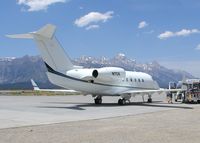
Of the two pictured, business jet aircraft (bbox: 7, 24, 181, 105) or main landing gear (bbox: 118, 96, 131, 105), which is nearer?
business jet aircraft (bbox: 7, 24, 181, 105)

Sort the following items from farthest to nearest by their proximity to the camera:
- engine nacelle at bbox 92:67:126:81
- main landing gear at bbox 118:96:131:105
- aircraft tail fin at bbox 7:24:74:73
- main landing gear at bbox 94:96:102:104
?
main landing gear at bbox 94:96:102:104 < main landing gear at bbox 118:96:131:105 < engine nacelle at bbox 92:67:126:81 < aircraft tail fin at bbox 7:24:74:73

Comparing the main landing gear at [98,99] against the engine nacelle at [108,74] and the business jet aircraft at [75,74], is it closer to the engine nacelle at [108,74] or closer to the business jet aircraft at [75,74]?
the business jet aircraft at [75,74]

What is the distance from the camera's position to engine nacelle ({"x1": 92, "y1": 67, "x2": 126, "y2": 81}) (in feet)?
118

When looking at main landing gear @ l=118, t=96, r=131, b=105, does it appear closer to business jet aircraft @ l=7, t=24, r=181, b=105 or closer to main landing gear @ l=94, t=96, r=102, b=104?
business jet aircraft @ l=7, t=24, r=181, b=105

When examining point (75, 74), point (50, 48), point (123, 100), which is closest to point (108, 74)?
point (123, 100)

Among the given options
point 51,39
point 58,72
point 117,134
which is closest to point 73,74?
point 58,72

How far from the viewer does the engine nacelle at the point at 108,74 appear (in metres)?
35.8

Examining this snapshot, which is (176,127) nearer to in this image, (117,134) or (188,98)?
(117,134)

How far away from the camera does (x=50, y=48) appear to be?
33.2 metres

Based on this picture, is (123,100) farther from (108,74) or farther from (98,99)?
(108,74)

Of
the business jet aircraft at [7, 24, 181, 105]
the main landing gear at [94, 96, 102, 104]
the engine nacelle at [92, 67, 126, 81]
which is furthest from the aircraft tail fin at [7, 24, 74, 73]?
the main landing gear at [94, 96, 102, 104]

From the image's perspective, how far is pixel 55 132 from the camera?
1630 centimetres

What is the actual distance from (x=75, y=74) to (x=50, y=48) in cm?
318

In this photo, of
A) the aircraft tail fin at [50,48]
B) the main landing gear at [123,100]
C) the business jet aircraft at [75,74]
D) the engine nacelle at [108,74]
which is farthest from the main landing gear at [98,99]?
the aircraft tail fin at [50,48]
